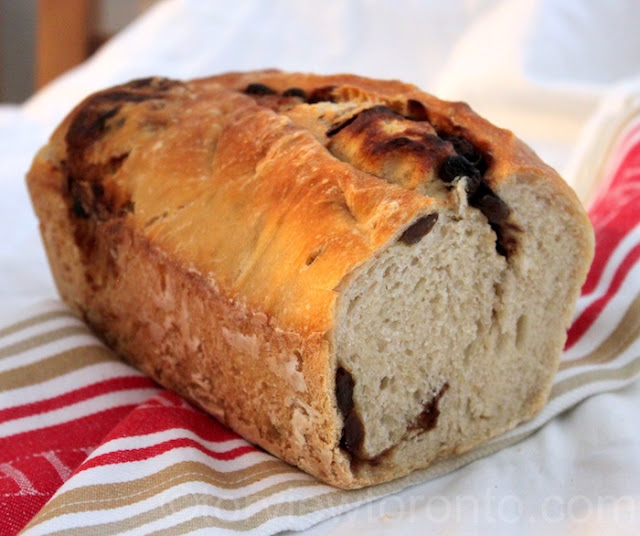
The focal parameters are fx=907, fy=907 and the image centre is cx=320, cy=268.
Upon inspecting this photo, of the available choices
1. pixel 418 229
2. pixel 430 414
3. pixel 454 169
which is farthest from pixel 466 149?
pixel 430 414

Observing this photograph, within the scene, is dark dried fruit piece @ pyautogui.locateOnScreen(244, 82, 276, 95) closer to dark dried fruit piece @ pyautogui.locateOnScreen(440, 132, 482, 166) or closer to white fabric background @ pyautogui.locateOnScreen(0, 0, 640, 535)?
dark dried fruit piece @ pyautogui.locateOnScreen(440, 132, 482, 166)

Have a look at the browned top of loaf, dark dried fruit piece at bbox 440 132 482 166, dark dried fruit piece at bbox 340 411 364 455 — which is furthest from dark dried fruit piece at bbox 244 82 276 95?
dark dried fruit piece at bbox 340 411 364 455

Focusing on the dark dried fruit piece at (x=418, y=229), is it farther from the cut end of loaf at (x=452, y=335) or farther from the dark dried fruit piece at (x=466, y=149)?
the dark dried fruit piece at (x=466, y=149)

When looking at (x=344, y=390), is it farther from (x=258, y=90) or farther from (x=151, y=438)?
(x=258, y=90)

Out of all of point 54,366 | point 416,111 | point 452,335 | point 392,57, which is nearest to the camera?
point 452,335

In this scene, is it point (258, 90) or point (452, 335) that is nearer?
point (452, 335)

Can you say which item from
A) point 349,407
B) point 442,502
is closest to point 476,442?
point 442,502
